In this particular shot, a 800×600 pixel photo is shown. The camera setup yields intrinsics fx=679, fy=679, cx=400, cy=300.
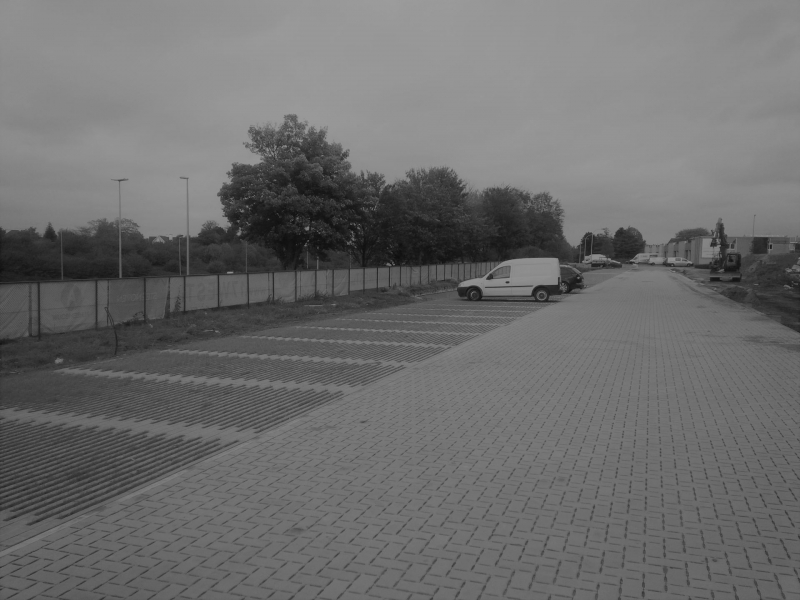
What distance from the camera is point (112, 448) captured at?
732 centimetres

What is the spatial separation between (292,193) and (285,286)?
19.3 ft

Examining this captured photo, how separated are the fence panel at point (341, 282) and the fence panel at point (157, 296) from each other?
36.4 feet

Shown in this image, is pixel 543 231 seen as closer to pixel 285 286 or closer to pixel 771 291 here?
pixel 771 291

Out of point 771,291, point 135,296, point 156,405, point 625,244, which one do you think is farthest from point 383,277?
point 625,244

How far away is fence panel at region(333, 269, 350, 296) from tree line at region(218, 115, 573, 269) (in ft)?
7.84

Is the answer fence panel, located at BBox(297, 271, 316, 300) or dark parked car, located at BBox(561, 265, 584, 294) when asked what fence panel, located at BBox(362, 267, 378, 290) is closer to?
fence panel, located at BBox(297, 271, 316, 300)

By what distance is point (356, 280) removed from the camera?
3309cm

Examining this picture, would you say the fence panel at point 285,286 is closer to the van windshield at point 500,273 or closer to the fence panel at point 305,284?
the fence panel at point 305,284

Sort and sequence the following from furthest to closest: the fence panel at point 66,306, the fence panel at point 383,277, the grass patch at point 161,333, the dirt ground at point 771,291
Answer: the fence panel at point 383,277
the dirt ground at point 771,291
the fence panel at point 66,306
the grass patch at point 161,333

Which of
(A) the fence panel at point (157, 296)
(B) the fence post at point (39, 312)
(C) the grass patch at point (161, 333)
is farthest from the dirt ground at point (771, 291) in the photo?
(B) the fence post at point (39, 312)

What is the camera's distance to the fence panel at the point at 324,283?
2953 cm

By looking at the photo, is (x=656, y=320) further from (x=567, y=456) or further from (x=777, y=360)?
(x=567, y=456)

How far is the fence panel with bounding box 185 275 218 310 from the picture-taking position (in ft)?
71.5

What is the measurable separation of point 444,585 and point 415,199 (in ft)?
121
